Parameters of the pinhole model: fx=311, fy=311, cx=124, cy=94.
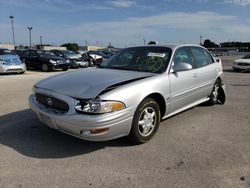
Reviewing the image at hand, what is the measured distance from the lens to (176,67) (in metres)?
5.43

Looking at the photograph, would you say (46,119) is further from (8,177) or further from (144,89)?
(144,89)

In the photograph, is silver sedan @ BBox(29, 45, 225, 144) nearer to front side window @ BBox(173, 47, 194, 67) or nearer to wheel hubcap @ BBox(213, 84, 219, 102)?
front side window @ BBox(173, 47, 194, 67)

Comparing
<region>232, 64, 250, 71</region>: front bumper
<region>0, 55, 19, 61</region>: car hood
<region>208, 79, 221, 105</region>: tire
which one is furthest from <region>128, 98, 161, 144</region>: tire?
<region>232, 64, 250, 71</region>: front bumper

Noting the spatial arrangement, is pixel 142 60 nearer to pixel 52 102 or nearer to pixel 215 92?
pixel 52 102

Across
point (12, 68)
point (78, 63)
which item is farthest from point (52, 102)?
point (78, 63)

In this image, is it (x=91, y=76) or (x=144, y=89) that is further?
(x=91, y=76)

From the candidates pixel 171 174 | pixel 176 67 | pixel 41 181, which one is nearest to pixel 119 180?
pixel 171 174

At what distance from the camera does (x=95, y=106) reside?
409cm

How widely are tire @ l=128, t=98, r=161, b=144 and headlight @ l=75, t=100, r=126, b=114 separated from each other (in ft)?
1.70

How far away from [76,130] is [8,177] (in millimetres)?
1010

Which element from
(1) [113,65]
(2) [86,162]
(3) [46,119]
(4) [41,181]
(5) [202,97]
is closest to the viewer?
(4) [41,181]

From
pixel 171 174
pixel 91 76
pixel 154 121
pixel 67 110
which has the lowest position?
pixel 171 174

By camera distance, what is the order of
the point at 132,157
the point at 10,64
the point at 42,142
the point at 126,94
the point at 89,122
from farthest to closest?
the point at 10,64, the point at 42,142, the point at 126,94, the point at 132,157, the point at 89,122

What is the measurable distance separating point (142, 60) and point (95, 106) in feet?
6.24
